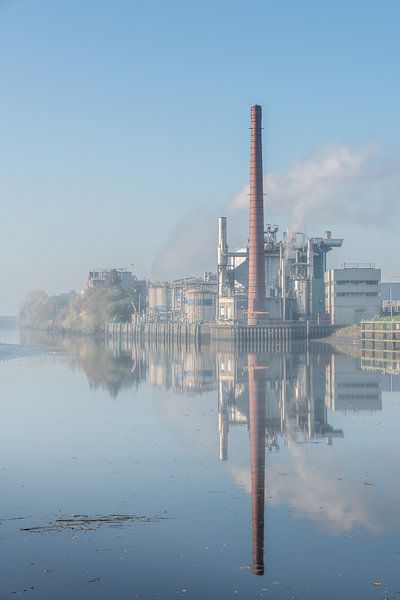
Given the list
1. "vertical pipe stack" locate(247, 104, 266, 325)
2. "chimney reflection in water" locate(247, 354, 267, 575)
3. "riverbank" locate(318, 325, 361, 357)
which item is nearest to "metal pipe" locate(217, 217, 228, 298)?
"vertical pipe stack" locate(247, 104, 266, 325)

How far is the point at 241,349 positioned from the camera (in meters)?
94.1

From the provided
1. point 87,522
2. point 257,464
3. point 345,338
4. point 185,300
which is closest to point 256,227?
point 345,338

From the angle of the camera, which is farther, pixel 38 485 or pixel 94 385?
pixel 94 385

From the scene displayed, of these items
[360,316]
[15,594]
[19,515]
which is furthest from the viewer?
[360,316]

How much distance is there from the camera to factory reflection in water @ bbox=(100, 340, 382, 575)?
25062 mm

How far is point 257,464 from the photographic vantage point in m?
22.3

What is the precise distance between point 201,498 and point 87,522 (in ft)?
9.84

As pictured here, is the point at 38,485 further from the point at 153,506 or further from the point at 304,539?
the point at 304,539

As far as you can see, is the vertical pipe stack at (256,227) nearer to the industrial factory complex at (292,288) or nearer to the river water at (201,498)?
the industrial factory complex at (292,288)

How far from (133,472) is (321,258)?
9227cm

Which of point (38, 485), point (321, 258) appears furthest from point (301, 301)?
point (38, 485)

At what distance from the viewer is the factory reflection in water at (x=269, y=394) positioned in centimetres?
2506

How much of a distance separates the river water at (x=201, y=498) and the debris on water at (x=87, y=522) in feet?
0.12

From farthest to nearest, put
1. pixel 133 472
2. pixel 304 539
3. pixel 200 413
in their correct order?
pixel 200 413 < pixel 133 472 < pixel 304 539
